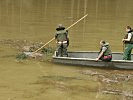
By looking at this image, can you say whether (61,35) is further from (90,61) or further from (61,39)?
(90,61)

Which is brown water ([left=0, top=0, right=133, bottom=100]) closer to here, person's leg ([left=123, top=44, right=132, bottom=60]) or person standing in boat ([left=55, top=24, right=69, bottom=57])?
person standing in boat ([left=55, top=24, right=69, bottom=57])

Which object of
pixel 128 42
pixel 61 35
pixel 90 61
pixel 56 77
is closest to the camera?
pixel 56 77

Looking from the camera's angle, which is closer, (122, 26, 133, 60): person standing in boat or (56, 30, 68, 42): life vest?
(122, 26, 133, 60): person standing in boat

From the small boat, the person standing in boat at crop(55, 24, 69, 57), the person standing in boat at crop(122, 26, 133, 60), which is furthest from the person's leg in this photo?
the person standing in boat at crop(55, 24, 69, 57)

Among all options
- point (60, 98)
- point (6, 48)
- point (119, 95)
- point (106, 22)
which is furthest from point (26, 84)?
point (106, 22)

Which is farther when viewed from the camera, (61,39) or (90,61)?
(61,39)

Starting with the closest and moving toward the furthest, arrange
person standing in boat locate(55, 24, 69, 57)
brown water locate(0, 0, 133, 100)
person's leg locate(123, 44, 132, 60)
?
brown water locate(0, 0, 133, 100) → person's leg locate(123, 44, 132, 60) → person standing in boat locate(55, 24, 69, 57)

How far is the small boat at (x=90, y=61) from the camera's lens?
17.0 meters

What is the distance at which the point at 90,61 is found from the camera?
1753 centimetres

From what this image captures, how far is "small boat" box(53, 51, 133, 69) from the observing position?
671 inches

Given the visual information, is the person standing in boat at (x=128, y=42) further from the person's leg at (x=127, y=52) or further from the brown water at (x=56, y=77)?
the brown water at (x=56, y=77)

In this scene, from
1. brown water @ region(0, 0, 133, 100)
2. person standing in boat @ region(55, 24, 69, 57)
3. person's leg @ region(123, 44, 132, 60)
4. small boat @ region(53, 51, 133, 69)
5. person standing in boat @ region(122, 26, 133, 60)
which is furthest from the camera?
person standing in boat @ region(55, 24, 69, 57)

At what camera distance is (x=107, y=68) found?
17.5 metres

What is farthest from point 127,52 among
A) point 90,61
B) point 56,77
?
point 56,77
